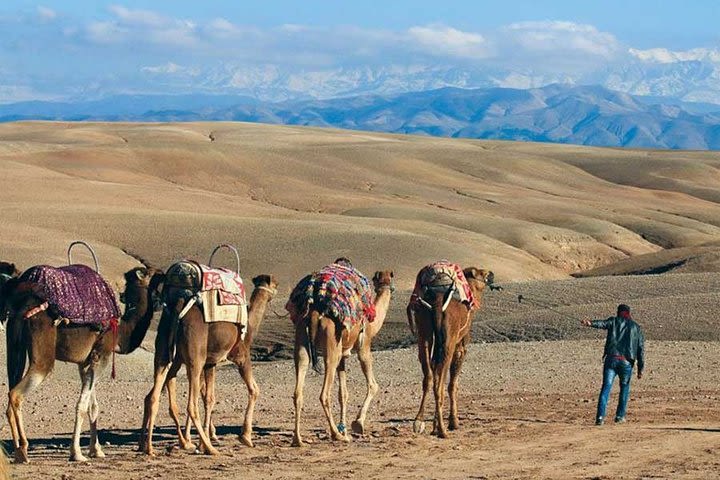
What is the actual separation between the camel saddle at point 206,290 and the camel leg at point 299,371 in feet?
2.81

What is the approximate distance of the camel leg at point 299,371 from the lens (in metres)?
15.5

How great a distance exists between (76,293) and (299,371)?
284cm

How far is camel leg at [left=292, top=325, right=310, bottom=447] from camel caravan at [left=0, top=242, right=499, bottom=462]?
13mm

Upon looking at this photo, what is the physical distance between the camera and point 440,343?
1664 centimetres

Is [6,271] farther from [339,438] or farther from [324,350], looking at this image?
[339,438]

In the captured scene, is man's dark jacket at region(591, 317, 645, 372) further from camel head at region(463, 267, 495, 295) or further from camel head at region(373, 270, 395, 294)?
camel head at region(373, 270, 395, 294)

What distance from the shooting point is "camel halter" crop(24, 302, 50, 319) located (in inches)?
545

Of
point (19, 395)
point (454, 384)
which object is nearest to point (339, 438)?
point (454, 384)

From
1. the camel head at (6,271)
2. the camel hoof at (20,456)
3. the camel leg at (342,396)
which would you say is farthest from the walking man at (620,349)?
the camel hoof at (20,456)

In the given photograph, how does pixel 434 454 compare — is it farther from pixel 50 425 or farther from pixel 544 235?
pixel 544 235

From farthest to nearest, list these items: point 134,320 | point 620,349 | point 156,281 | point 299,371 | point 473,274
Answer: point 473,274, point 620,349, point 299,371, point 134,320, point 156,281

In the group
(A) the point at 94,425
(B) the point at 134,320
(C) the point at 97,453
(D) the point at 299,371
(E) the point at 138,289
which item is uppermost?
(E) the point at 138,289

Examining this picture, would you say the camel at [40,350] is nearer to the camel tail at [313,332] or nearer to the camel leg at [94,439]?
the camel leg at [94,439]

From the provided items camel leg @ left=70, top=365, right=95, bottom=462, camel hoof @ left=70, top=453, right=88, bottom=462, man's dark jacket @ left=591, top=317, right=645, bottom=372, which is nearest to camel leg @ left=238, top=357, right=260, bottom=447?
camel leg @ left=70, top=365, right=95, bottom=462
